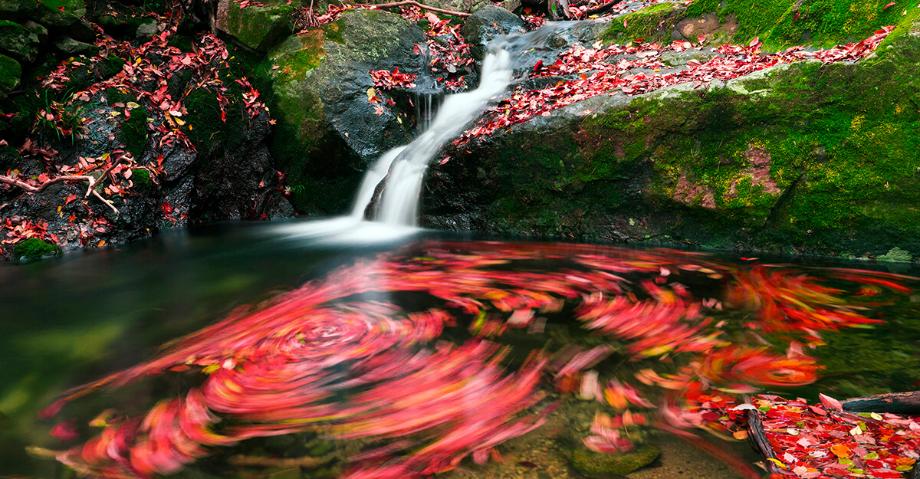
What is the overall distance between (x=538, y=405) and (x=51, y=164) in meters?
7.05

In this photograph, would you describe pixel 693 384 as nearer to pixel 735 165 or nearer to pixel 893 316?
pixel 893 316

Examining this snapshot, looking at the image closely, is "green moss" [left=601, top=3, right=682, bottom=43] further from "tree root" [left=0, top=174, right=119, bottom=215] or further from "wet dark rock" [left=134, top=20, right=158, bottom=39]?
"tree root" [left=0, top=174, right=119, bottom=215]

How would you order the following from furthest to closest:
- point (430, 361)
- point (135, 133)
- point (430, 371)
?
point (135, 133), point (430, 361), point (430, 371)

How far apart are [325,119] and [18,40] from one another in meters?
3.88

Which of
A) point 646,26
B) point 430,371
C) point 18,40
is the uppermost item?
point 646,26

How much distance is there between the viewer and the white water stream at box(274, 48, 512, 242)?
7172mm

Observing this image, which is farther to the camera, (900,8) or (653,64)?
(653,64)

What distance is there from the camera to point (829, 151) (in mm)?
5047

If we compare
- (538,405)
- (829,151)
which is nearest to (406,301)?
(538,405)

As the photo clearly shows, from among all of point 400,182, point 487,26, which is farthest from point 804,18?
point 400,182

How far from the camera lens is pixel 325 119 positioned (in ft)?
27.1

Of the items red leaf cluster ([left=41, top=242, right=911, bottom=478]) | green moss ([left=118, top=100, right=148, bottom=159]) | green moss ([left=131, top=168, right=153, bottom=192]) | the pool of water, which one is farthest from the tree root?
red leaf cluster ([left=41, top=242, right=911, bottom=478])

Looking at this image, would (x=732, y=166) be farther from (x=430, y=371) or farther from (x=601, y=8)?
(x=601, y=8)

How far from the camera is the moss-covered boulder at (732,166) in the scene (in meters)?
4.84
